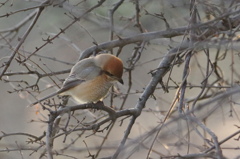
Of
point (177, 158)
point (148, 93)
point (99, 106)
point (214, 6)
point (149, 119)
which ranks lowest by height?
point (177, 158)

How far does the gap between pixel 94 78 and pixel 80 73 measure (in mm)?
190

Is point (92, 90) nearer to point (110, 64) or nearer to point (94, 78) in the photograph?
point (94, 78)

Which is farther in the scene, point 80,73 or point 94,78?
point 94,78

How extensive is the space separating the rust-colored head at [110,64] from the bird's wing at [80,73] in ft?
0.21

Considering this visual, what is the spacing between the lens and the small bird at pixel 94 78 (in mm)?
5008

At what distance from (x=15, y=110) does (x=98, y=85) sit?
24.7 ft

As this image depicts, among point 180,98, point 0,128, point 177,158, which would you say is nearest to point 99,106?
point 180,98

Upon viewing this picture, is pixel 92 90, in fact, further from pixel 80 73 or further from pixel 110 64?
pixel 110 64

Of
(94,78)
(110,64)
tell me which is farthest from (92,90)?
(110,64)

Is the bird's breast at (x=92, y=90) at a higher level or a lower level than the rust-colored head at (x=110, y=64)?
lower

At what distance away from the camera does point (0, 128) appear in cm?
1138

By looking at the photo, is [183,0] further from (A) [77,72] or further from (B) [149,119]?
(B) [149,119]

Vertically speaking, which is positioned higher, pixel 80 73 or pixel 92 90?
pixel 80 73

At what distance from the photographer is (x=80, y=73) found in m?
5.05
